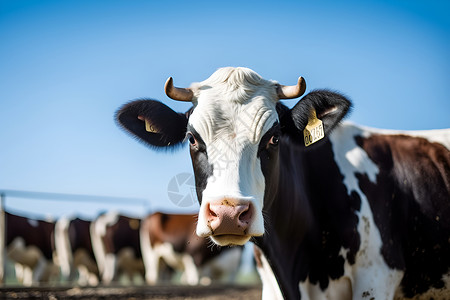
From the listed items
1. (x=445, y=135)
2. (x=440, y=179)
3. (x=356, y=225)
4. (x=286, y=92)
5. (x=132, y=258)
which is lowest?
(x=132, y=258)

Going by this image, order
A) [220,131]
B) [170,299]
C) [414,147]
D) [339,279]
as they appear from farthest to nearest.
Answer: [170,299]
[414,147]
[339,279]
[220,131]

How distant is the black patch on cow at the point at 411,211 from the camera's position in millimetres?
3756

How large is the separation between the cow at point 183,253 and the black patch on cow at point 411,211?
1057cm

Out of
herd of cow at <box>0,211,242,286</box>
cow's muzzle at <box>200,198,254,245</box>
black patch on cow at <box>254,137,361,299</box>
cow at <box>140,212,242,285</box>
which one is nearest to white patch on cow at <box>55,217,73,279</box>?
herd of cow at <box>0,211,242,286</box>

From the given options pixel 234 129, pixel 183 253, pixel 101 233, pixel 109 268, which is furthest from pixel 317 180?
pixel 101 233

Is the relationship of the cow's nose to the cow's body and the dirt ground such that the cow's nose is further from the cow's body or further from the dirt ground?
the dirt ground

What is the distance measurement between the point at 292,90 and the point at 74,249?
16585 mm

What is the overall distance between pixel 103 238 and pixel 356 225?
1516 cm

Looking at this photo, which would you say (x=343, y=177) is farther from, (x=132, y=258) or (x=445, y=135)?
(x=132, y=258)

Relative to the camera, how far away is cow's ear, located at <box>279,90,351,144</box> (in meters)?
3.66

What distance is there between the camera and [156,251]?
609 inches

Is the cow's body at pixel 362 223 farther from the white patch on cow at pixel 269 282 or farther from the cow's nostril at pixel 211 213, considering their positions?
the cow's nostril at pixel 211 213

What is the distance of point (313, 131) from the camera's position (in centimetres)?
368

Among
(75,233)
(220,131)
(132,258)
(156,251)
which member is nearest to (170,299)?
(156,251)
